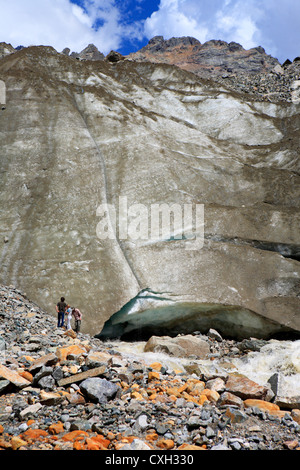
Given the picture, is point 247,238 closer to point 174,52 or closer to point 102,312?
point 102,312

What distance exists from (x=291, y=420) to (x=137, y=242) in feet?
44.3

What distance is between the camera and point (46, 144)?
2448 cm

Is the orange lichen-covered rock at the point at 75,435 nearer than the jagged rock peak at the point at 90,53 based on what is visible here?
Yes

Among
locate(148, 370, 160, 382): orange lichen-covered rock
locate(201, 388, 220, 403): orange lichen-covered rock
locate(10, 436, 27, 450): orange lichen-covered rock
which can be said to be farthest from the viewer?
locate(148, 370, 160, 382): orange lichen-covered rock

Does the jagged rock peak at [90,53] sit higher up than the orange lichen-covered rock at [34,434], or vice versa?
the jagged rock peak at [90,53]

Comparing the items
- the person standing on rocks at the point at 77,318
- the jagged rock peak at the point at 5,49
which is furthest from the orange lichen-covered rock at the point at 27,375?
the jagged rock peak at the point at 5,49

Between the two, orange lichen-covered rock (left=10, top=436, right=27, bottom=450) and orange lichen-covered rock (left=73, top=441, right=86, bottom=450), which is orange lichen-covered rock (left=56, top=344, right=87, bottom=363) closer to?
orange lichen-covered rock (left=10, top=436, right=27, bottom=450)

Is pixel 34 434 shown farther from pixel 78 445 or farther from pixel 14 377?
pixel 14 377

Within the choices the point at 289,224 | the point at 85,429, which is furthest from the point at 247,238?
the point at 85,429

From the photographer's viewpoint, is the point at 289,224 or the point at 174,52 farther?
the point at 174,52

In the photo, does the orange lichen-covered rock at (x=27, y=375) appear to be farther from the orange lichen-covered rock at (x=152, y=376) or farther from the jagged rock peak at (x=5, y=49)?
the jagged rock peak at (x=5, y=49)

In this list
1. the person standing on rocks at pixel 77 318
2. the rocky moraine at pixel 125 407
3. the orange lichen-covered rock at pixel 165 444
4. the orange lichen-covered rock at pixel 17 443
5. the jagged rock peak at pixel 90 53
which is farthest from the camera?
the jagged rock peak at pixel 90 53

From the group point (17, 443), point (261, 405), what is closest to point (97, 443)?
point (17, 443)

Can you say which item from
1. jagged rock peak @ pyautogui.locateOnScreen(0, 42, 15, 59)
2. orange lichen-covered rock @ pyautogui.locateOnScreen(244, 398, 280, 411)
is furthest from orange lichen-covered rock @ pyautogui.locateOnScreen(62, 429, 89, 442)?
jagged rock peak @ pyautogui.locateOnScreen(0, 42, 15, 59)
